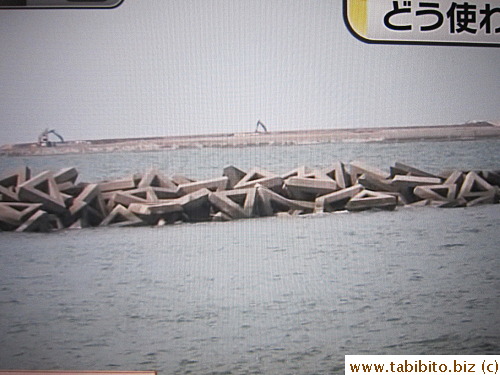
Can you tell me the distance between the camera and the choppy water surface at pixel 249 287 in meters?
1.90

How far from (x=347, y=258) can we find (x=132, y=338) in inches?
26.5

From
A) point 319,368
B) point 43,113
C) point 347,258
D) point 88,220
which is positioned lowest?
point 319,368

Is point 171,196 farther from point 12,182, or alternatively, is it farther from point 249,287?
point 12,182

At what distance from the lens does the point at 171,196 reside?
1.98 meters

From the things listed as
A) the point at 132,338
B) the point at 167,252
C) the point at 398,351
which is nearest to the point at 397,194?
the point at 398,351

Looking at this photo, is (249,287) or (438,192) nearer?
(249,287)

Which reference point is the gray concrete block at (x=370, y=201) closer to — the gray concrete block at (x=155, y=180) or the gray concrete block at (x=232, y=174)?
the gray concrete block at (x=232, y=174)

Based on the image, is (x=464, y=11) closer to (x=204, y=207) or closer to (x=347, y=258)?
(x=347, y=258)

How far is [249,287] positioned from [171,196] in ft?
1.18

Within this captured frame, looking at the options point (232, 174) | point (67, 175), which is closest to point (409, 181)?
point (232, 174)

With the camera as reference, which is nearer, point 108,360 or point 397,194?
point 108,360

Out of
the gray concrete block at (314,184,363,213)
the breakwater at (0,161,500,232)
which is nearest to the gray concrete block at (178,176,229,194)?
the breakwater at (0,161,500,232)

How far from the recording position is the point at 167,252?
1959mm

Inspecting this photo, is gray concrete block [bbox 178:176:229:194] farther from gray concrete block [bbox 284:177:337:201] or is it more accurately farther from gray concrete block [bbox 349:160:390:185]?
gray concrete block [bbox 349:160:390:185]
